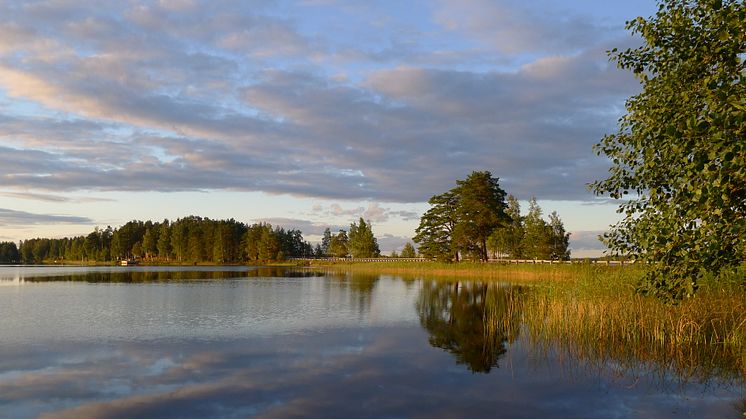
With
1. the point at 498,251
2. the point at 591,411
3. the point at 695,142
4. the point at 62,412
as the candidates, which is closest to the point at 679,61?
the point at 695,142

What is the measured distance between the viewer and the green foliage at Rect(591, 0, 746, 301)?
9.20 m

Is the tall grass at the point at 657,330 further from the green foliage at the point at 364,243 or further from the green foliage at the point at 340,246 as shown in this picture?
the green foliage at the point at 340,246

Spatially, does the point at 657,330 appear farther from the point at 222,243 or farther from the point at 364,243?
the point at 222,243

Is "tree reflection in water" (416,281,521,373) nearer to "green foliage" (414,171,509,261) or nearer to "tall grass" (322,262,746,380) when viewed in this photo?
"tall grass" (322,262,746,380)

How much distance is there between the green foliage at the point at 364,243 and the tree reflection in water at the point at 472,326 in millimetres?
87705

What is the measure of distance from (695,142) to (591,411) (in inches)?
271

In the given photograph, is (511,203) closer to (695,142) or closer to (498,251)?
(498,251)

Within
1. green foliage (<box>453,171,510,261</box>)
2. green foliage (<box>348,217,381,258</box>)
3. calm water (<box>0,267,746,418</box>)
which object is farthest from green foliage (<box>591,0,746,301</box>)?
green foliage (<box>348,217,381,258</box>)

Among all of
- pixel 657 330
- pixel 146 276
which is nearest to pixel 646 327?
pixel 657 330

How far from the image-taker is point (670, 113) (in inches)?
469

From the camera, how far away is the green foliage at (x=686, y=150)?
9.20 meters

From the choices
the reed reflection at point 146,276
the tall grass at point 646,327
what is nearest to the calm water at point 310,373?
the tall grass at point 646,327

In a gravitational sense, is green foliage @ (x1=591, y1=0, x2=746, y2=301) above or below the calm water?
above

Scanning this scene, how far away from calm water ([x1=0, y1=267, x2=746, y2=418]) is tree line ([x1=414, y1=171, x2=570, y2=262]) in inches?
1935
